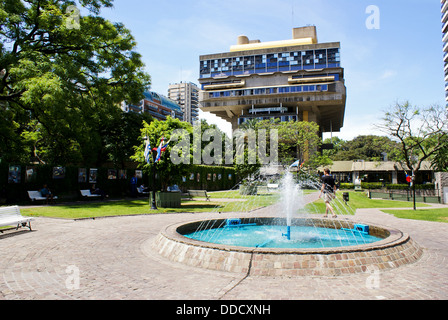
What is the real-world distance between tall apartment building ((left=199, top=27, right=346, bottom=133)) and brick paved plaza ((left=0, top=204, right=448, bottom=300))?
77.1m

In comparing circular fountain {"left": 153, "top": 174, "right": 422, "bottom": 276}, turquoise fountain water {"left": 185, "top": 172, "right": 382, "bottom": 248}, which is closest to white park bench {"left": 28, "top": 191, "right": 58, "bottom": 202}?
turquoise fountain water {"left": 185, "top": 172, "right": 382, "bottom": 248}

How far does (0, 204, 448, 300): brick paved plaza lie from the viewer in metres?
4.63

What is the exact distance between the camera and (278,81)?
3351 inches

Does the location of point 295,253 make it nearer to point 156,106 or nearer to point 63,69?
point 63,69

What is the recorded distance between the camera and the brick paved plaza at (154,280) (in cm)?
463

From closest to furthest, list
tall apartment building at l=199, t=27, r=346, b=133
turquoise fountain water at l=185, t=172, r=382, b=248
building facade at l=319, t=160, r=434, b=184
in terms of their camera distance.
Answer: turquoise fountain water at l=185, t=172, r=382, b=248 → building facade at l=319, t=160, r=434, b=184 → tall apartment building at l=199, t=27, r=346, b=133

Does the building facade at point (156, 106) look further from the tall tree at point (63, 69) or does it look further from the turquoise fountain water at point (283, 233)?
the turquoise fountain water at point (283, 233)

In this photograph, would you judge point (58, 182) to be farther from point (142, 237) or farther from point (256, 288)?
point (256, 288)

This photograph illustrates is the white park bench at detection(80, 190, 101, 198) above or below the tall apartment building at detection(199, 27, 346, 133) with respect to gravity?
below

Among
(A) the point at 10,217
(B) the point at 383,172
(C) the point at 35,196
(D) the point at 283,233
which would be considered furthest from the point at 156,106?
(D) the point at 283,233

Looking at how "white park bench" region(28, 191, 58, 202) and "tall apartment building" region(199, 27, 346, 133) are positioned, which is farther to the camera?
"tall apartment building" region(199, 27, 346, 133)

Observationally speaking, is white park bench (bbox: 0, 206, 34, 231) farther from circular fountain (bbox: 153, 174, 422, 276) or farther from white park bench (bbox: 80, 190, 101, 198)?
white park bench (bbox: 80, 190, 101, 198)

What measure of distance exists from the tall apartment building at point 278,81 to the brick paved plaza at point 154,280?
77.1 m

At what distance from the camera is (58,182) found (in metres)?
22.4
